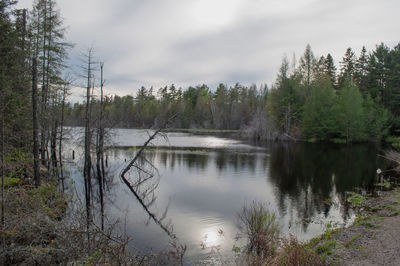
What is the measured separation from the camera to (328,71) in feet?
227

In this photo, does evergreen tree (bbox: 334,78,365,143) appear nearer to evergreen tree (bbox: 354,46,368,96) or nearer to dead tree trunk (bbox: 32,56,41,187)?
evergreen tree (bbox: 354,46,368,96)

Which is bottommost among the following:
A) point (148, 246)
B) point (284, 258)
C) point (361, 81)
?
point (148, 246)

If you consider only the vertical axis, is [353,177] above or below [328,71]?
below

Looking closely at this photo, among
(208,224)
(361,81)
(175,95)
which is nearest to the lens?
(208,224)

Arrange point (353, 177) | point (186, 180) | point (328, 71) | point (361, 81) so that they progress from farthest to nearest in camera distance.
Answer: point (328, 71), point (361, 81), point (353, 177), point (186, 180)

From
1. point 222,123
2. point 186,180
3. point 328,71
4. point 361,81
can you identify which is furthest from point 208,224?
point 222,123

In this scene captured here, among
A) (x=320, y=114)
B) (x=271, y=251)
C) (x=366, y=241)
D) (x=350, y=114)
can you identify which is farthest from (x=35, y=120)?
(x=350, y=114)

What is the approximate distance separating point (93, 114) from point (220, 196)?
20077 mm

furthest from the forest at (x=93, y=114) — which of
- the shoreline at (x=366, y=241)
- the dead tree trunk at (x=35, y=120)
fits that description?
the shoreline at (x=366, y=241)

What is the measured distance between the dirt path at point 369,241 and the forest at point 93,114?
6446 mm

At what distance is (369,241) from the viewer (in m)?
9.04

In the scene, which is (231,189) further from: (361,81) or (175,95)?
(175,95)

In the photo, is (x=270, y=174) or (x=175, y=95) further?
(x=175, y=95)

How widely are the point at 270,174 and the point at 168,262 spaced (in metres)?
16.4
